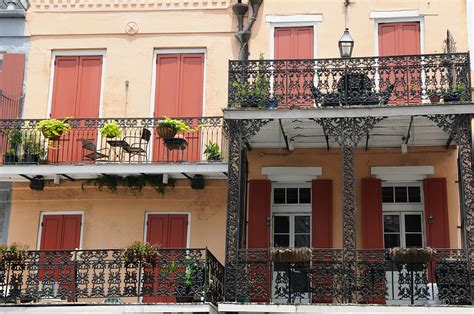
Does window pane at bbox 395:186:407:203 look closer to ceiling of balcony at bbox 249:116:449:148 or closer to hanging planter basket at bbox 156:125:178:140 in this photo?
ceiling of balcony at bbox 249:116:449:148

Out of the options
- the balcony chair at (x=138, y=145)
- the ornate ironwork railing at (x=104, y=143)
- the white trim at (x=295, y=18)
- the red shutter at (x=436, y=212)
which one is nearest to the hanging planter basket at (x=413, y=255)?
the red shutter at (x=436, y=212)

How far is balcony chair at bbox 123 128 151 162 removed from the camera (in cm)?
1616

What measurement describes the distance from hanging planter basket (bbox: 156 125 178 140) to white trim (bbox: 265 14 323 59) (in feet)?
8.92

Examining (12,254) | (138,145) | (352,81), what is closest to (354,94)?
(352,81)

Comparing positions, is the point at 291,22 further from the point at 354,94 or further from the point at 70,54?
the point at 70,54

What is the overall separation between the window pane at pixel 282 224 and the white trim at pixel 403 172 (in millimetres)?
1920

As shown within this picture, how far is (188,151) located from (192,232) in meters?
1.64

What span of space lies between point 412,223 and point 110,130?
614 cm

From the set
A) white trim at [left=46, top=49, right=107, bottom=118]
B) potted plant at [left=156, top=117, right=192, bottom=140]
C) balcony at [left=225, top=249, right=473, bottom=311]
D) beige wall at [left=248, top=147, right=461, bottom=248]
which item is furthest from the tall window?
white trim at [left=46, top=49, right=107, bottom=118]

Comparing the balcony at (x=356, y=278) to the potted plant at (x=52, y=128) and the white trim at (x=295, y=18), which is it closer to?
the potted plant at (x=52, y=128)

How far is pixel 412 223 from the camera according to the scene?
16.1 meters

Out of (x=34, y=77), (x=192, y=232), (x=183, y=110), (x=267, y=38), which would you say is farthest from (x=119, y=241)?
(x=267, y=38)

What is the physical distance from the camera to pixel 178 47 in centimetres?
1736

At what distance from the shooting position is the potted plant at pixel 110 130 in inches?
635
